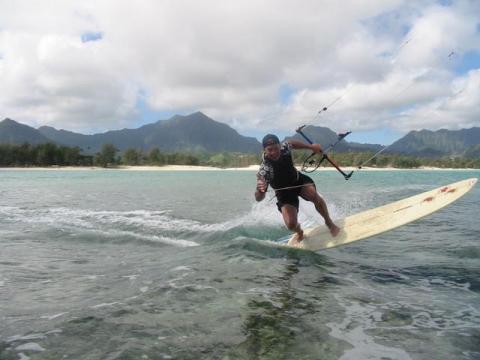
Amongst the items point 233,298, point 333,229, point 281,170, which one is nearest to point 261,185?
point 281,170

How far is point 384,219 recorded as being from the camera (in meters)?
10.7

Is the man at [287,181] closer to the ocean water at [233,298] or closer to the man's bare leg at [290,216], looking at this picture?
the man's bare leg at [290,216]

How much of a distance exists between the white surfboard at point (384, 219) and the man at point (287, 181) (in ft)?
1.09

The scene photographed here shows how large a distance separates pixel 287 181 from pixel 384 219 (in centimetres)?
267

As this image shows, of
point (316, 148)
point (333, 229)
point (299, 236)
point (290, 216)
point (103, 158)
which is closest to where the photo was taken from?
point (316, 148)

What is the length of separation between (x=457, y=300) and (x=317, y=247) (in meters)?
4.15

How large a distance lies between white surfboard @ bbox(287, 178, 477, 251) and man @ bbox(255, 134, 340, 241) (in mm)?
333

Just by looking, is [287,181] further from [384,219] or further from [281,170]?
[384,219]

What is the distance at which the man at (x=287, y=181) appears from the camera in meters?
10.4

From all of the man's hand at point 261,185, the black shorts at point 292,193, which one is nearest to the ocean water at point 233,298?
the black shorts at point 292,193

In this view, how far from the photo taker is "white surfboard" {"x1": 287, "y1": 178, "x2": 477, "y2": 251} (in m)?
10.0

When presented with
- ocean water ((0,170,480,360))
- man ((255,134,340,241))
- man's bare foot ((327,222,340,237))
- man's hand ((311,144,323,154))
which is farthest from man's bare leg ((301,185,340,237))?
ocean water ((0,170,480,360))

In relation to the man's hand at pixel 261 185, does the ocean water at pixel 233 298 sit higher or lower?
lower

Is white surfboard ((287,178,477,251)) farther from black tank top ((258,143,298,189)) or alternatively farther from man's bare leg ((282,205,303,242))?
black tank top ((258,143,298,189))
